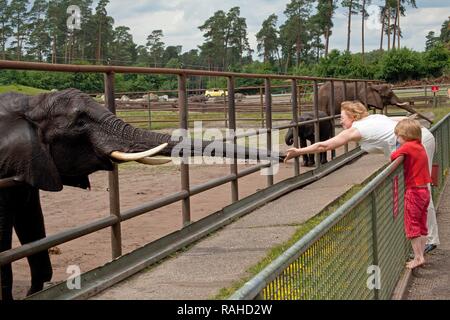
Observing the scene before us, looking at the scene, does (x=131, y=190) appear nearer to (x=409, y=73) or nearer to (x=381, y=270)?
(x=381, y=270)

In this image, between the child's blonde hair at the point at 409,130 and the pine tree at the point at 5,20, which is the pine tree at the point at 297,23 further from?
the child's blonde hair at the point at 409,130

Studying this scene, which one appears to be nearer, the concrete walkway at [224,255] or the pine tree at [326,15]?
the concrete walkway at [224,255]

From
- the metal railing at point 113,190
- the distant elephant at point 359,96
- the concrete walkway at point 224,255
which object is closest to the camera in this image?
the metal railing at point 113,190

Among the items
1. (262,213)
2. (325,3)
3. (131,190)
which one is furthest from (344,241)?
(325,3)

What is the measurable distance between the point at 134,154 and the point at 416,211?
2636mm

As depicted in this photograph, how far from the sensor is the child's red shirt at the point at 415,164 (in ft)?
20.8

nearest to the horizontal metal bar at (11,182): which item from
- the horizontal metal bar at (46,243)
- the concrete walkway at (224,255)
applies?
the horizontal metal bar at (46,243)

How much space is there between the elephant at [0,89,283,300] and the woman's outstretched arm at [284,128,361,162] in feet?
3.24

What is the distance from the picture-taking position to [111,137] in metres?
5.53

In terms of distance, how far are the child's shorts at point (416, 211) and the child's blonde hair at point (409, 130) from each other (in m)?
0.47

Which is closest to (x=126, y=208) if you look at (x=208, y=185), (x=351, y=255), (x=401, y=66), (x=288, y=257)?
(x=208, y=185)

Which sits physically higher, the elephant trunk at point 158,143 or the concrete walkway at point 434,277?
the elephant trunk at point 158,143

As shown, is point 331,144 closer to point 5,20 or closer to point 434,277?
point 434,277

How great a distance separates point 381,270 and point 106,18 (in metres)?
70.3
